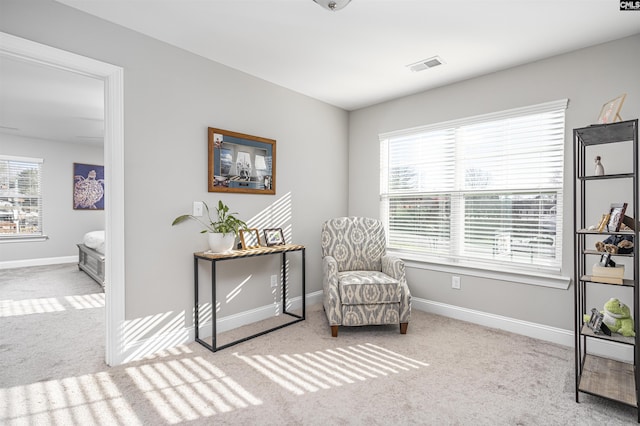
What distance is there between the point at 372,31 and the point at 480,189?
1844mm

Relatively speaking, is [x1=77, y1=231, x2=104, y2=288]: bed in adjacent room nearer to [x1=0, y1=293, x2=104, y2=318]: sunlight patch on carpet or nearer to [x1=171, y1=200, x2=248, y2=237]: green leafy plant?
[x1=0, y1=293, x2=104, y2=318]: sunlight patch on carpet

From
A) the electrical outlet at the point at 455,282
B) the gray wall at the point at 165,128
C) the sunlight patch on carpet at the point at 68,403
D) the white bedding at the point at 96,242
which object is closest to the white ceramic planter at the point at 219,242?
the gray wall at the point at 165,128

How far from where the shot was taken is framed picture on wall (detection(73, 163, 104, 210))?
6.84 meters

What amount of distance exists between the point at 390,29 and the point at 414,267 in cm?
246

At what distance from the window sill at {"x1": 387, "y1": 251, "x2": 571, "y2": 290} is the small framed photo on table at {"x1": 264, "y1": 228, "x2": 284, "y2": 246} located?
1501 mm

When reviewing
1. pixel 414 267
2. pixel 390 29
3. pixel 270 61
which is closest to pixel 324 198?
pixel 414 267

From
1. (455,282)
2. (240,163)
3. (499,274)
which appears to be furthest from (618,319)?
(240,163)

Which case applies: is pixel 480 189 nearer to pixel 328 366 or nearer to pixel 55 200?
pixel 328 366

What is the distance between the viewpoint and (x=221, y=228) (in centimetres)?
283

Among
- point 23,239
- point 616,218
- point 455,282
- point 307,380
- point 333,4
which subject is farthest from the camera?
point 23,239

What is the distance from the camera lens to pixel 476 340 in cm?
286

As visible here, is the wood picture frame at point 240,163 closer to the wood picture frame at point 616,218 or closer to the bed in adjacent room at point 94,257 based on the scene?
the wood picture frame at point 616,218

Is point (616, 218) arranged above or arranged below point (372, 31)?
below

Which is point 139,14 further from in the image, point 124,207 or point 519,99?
point 519,99
